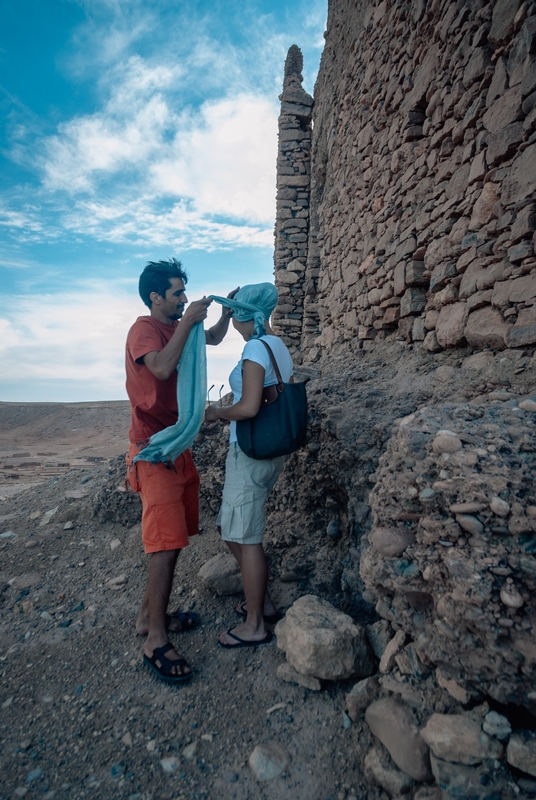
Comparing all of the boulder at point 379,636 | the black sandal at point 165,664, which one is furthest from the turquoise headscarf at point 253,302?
the black sandal at point 165,664

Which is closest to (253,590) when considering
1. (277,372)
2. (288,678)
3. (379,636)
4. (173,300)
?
(288,678)

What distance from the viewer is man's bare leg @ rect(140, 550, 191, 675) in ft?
7.08

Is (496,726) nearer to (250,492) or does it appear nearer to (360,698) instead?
(360,698)

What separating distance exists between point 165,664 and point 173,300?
72.4 inches

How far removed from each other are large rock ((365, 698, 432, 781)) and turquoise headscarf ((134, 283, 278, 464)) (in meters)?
1.41

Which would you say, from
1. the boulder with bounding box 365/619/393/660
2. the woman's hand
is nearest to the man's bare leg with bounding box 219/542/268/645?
the boulder with bounding box 365/619/393/660

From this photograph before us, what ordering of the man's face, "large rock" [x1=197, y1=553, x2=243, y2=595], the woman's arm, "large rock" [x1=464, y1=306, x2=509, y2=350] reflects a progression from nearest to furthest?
1. the woman's arm
2. "large rock" [x1=464, y1=306, x2=509, y2=350]
3. the man's face
4. "large rock" [x1=197, y1=553, x2=243, y2=595]

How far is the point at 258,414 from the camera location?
220cm

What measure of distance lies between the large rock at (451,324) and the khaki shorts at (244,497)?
4.15 feet

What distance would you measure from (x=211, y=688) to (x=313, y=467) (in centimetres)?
132

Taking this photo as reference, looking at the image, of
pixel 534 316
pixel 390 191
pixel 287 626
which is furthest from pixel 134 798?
pixel 390 191

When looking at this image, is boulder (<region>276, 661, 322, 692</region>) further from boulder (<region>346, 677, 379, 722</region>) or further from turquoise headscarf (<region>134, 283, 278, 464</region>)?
turquoise headscarf (<region>134, 283, 278, 464</region>)

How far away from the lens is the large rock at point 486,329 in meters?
2.26

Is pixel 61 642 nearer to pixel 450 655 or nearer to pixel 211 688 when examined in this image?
pixel 211 688
